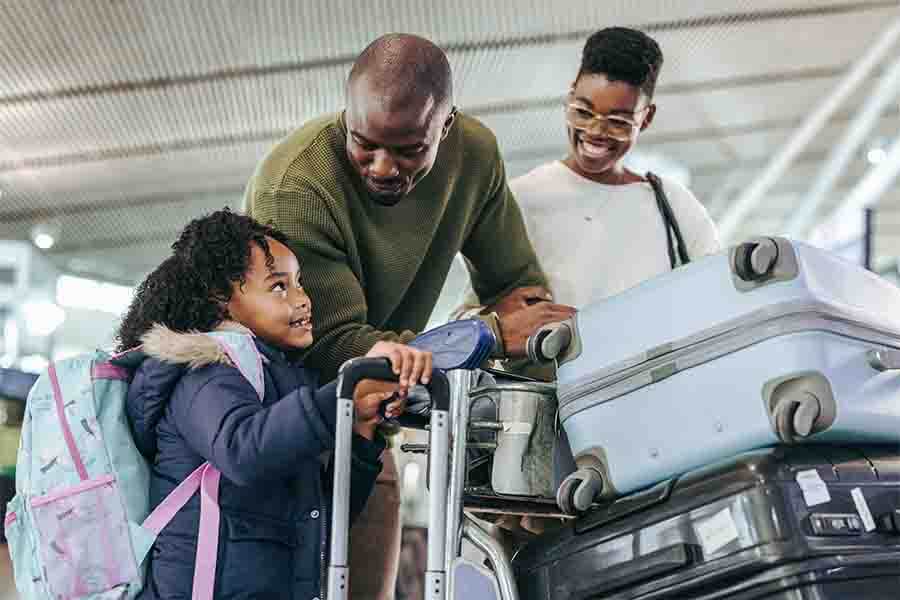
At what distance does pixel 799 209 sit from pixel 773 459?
26.1 ft

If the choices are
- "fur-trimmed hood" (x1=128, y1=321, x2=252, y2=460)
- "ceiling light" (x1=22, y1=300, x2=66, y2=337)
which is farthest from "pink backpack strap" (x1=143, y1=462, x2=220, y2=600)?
"ceiling light" (x1=22, y1=300, x2=66, y2=337)

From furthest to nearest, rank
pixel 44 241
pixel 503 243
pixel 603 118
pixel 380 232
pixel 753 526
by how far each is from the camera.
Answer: pixel 44 241 → pixel 603 118 → pixel 503 243 → pixel 380 232 → pixel 753 526

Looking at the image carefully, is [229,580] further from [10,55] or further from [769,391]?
[10,55]

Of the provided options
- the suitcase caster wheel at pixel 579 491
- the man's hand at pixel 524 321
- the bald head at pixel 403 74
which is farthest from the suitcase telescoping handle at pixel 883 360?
the bald head at pixel 403 74

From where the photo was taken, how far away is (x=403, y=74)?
8.83 ft

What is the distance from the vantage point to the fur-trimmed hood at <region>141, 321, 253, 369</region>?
2.33 meters

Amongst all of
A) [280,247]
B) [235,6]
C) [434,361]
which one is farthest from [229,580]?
[235,6]

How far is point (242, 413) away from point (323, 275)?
542 mm

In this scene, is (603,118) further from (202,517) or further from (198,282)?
(202,517)

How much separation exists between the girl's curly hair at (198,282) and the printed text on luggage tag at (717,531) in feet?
3.39

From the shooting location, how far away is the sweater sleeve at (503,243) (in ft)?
10.3

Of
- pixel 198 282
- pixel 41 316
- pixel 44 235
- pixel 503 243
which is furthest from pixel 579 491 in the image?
pixel 41 316

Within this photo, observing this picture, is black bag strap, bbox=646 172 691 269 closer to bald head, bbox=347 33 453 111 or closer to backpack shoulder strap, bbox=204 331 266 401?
bald head, bbox=347 33 453 111

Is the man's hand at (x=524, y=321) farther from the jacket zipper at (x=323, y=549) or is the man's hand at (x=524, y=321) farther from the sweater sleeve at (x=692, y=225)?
the sweater sleeve at (x=692, y=225)
